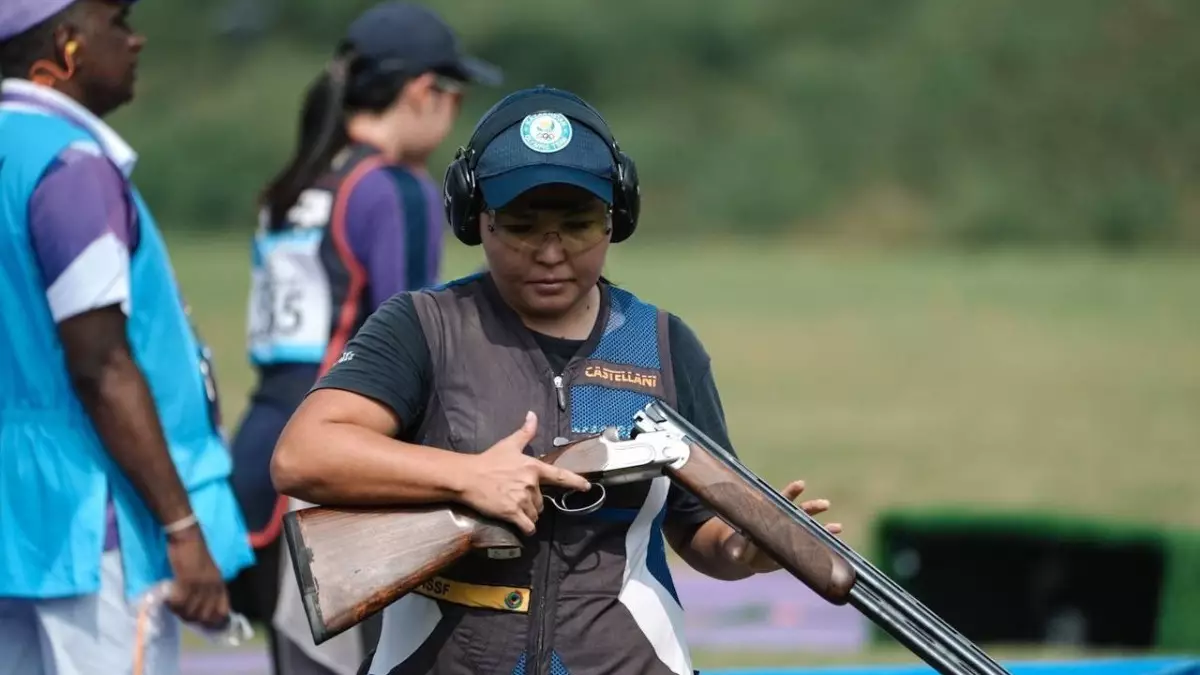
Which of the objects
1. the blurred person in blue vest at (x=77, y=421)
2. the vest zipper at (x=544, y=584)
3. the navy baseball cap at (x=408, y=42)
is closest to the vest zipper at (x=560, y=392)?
the vest zipper at (x=544, y=584)

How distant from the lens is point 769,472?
43.3 ft

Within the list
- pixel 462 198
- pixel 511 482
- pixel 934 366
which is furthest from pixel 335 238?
pixel 934 366

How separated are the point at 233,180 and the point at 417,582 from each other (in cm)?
3437

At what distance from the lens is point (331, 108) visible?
5473 mm

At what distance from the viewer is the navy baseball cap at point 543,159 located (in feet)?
10.2

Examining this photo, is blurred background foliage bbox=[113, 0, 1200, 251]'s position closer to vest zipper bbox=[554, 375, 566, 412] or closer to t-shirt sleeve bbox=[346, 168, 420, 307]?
t-shirt sleeve bbox=[346, 168, 420, 307]

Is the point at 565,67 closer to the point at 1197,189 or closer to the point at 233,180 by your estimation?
the point at 233,180

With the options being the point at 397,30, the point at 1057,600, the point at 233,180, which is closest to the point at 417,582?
A: the point at 397,30

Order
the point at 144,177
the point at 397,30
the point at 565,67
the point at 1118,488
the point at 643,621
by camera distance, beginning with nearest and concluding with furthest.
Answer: the point at 643,621, the point at 397,30, the point at 1118,488, the point at 144,177, the point at 565,67

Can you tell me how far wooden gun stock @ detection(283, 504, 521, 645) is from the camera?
3037mm

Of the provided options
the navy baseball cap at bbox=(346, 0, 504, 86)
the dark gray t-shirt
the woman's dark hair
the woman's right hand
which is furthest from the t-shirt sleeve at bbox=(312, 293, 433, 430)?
the navy baseball cap at bbox=(346, 0, 504, 86)

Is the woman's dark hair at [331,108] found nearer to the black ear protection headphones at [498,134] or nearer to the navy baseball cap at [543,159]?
the black ear protection headphones at [498,134]

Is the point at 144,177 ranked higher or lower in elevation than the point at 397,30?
higher

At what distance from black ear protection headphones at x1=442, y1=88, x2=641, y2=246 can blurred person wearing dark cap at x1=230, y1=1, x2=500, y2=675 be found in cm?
184
